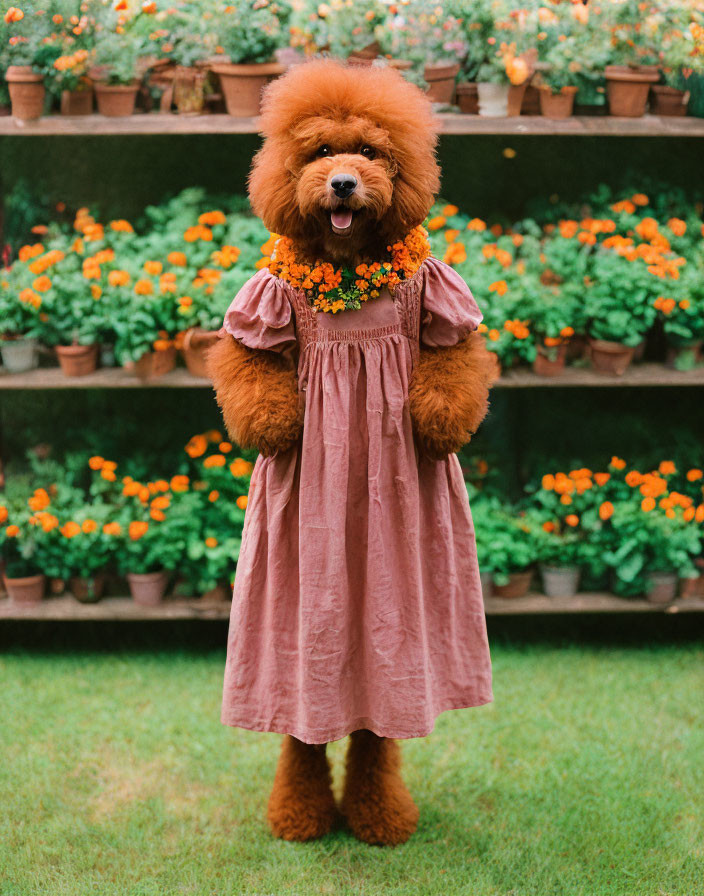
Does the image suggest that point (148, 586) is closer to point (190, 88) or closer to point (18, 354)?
point (18, 354)

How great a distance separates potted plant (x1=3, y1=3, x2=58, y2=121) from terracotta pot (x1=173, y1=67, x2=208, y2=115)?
38cm

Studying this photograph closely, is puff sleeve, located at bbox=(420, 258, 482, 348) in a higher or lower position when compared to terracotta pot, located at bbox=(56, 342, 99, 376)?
higher

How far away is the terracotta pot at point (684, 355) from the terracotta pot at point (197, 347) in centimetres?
148

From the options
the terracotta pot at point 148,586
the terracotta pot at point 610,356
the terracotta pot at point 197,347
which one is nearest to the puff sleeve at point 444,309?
the terracotta pot at point 197,347

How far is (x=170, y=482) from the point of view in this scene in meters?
3.01

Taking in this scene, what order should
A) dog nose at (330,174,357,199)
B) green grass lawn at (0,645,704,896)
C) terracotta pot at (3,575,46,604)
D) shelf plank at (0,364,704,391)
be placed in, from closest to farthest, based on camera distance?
dog nose at (330,174,357,199)
green grass lawn at (0,645,704,896)
shelf plank at (0,364,704,391)
terracotta pot at (3,575,46,604)

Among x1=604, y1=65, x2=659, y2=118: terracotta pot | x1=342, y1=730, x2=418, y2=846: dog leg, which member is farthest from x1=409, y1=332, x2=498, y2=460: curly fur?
x1=604, y1=65, x2=659, y2=118: terracotta pot

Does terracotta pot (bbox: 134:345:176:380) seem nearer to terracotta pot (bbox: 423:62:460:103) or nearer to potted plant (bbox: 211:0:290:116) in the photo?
potted plant (bbox: 211:0:290:116)

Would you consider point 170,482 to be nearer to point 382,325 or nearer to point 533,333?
point 533,333

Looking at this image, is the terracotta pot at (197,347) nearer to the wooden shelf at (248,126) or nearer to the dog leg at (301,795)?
the wooden shelf at (248,126)

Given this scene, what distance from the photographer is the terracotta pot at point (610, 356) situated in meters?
2.78

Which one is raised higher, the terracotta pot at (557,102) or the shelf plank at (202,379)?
the terracotta pot at (557,102)

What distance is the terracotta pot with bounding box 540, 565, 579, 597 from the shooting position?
289 centimetres

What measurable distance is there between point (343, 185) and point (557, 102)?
160 cm
